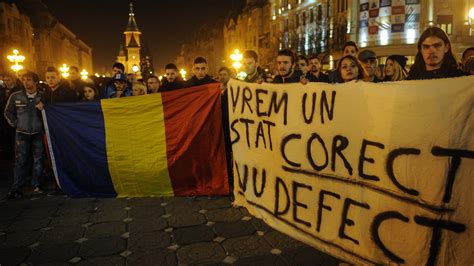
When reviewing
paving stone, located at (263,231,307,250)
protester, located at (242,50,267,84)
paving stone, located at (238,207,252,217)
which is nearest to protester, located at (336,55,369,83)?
protester, located at (242,50,267,84)

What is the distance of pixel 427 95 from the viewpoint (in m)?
2.84

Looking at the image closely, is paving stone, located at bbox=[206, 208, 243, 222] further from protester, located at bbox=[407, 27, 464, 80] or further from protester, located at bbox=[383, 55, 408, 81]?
protester, located at bbox=[383, 55, 408, 81]

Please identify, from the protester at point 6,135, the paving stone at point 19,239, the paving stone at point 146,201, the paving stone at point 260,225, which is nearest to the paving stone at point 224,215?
the paving stone at point 260,225

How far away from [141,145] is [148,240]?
1.90 metres

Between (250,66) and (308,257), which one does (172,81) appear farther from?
(308,257)

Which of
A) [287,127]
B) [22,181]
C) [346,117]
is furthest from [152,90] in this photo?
[346,117]

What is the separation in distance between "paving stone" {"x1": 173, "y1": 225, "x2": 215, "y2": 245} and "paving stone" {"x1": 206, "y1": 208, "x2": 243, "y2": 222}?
0.27m

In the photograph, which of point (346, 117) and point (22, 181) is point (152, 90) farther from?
point (346, 117)

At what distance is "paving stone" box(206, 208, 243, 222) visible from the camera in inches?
185

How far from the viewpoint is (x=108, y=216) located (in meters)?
4.92

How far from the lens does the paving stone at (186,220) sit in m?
4.57

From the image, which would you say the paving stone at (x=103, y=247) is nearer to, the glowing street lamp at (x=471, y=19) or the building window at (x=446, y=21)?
the glowing street lamp at (x=471, y=19)

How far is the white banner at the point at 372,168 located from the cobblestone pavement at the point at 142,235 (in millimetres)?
311

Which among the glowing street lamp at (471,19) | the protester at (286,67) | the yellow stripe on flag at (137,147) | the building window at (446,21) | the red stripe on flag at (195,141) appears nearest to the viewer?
the protester at (286,67)
